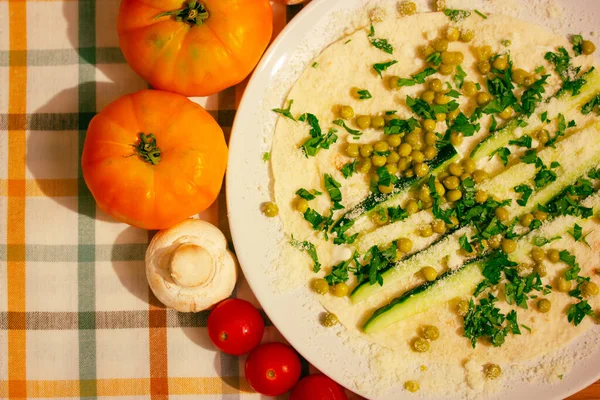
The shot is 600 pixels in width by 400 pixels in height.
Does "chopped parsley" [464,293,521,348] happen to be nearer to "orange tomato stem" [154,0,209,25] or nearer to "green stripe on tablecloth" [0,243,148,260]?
"green stripe on tablecloth" [0,243,148,260]

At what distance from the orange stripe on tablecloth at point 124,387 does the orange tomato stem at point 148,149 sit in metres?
1.41

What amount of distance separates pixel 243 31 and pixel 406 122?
39.6 inches

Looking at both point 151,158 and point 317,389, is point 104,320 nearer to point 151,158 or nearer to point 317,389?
point 151,158

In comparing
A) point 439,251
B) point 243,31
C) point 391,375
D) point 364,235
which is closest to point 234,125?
point 243,31

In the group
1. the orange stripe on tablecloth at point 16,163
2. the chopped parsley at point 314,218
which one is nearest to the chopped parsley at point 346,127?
the chopped parsley at point 314,218

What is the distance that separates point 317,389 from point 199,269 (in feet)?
3.09

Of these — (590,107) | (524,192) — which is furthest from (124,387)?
(590,107)

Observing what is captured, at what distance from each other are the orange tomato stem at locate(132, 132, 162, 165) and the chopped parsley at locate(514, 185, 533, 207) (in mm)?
1914

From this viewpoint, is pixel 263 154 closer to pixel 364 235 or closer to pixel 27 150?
pixel 364 235

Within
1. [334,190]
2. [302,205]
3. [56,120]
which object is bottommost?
[56,120]

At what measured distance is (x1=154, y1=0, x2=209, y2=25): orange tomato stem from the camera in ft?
9.15

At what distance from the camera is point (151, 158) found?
2812mm

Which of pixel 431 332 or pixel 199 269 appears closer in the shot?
pixel 199 269

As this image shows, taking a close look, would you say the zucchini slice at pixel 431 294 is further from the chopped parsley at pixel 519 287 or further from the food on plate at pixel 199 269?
the food on plate at pixel 199 269
